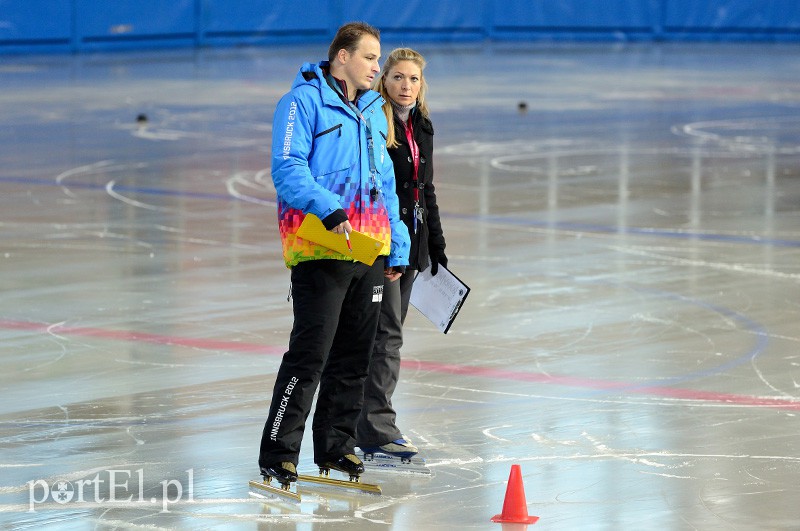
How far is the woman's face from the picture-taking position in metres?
7.02

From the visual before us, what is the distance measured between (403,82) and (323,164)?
79 centimetres

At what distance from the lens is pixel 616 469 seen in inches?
274

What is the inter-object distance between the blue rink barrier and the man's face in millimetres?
33683

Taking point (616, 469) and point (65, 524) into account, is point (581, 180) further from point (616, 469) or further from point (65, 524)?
point (65, 524)

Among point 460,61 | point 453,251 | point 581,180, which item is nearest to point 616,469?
point 453,251

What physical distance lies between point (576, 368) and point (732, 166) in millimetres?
11298

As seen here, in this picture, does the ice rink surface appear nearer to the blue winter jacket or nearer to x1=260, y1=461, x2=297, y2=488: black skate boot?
x1=260, y1=461, x2=297, y2=488: black skate boot

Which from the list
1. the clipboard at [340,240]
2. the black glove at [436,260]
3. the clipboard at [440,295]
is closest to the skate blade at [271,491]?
the clipboard at [340,240]

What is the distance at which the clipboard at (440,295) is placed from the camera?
7.35 m

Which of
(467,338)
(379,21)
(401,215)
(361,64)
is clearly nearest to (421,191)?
(401,215)

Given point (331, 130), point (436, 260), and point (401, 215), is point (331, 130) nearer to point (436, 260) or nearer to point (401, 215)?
point (401, 215)

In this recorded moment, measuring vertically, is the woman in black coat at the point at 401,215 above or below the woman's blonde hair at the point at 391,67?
below

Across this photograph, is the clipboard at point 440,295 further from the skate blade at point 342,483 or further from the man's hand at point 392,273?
the skate blade at point 342,483

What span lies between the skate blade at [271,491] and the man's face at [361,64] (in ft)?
5.65
